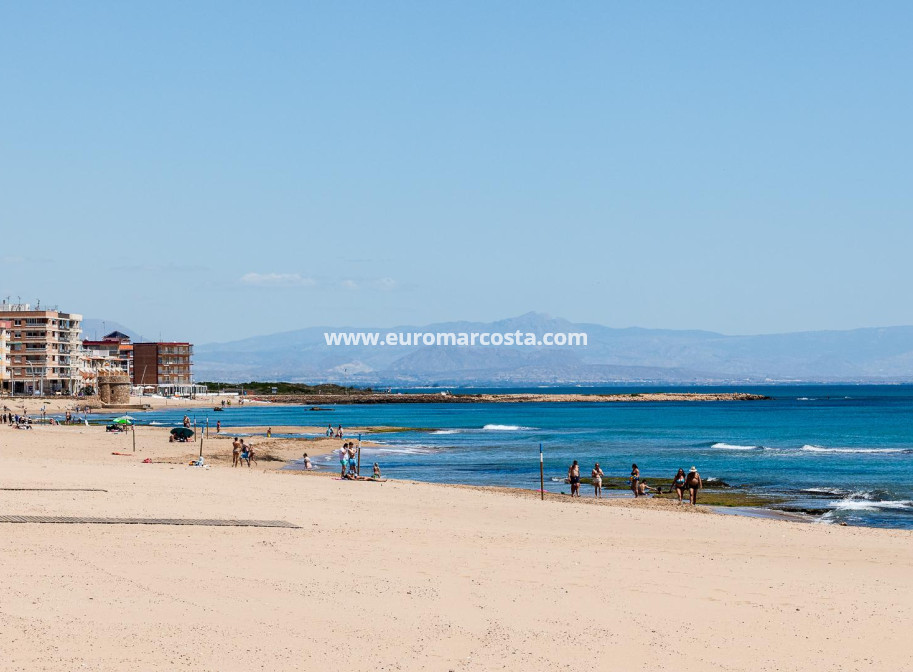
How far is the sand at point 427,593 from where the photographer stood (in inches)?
440

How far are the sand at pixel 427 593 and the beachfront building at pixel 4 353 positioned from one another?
133631 millimetres

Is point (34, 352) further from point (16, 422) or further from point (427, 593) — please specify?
point (427, 593)

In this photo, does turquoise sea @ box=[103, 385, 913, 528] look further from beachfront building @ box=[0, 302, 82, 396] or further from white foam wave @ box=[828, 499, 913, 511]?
beachfront building @ box=[0, 302, 82, 396]

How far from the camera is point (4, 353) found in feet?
480

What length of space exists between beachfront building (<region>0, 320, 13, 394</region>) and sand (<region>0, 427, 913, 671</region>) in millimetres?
133631

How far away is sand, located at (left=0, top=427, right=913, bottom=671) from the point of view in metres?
11.2

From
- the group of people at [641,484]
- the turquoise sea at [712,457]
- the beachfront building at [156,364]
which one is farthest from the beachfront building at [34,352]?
the group of people at [641,484]

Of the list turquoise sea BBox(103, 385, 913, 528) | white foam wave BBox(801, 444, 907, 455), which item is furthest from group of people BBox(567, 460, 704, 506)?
white foam wave BBox(801, 444, 907, 455)

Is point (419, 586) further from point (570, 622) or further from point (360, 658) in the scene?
point (360, 658)

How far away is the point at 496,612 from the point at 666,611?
2.42 m

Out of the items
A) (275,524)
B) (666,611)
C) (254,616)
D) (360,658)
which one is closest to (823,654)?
(666,611)

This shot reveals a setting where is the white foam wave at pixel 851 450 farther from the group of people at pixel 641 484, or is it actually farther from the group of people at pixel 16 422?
the group of people at pixel 16 422

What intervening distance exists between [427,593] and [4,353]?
148352 mm

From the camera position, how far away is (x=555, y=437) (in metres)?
75.5
